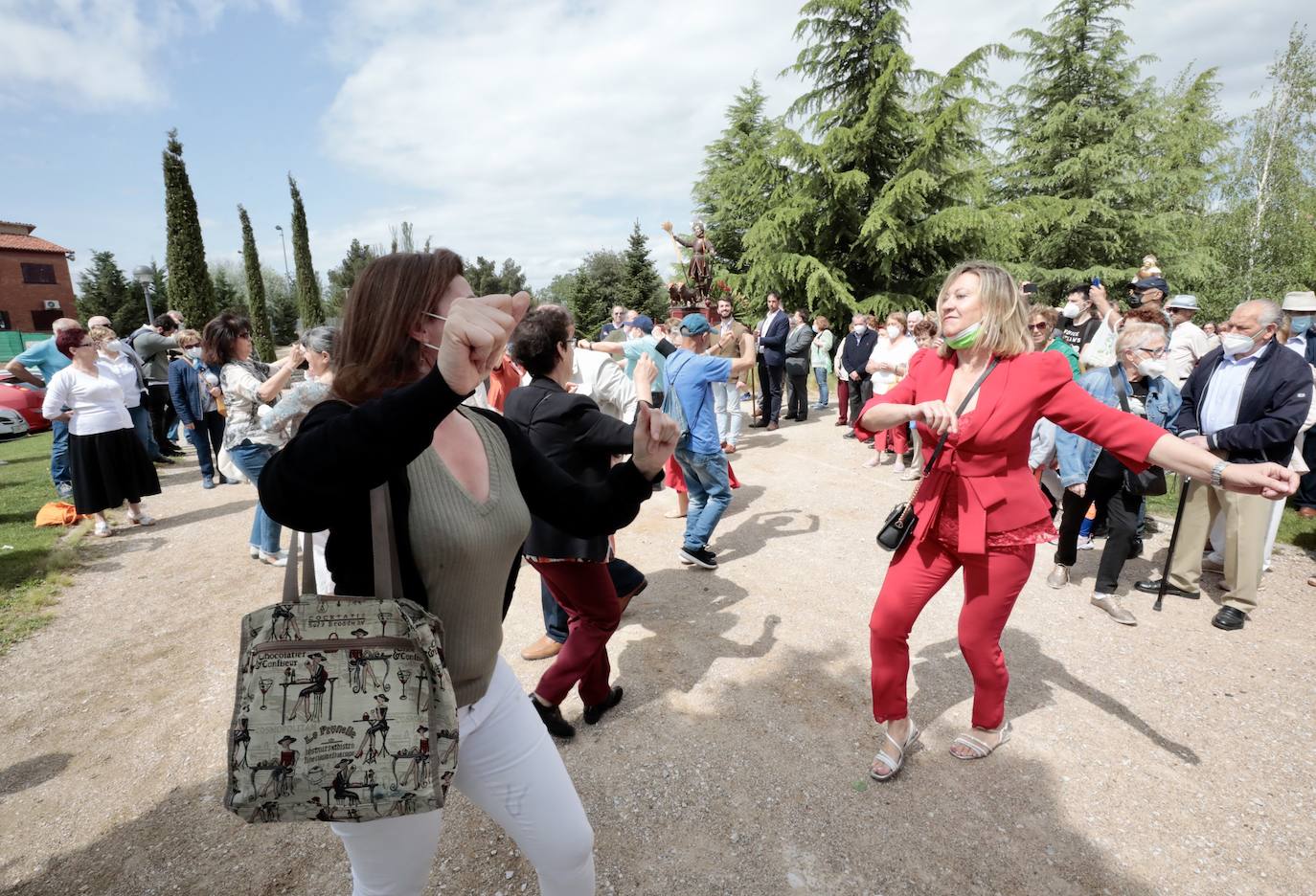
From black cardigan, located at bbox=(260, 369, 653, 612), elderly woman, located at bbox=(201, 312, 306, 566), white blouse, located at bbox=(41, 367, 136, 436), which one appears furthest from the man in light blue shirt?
white blouse, located at bbox=(41, 367, 136, 436)

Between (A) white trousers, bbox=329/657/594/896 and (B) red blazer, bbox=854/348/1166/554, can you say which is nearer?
(A) white trousers, bbox=329/657/594/896

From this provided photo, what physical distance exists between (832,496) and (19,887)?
7.05 meters

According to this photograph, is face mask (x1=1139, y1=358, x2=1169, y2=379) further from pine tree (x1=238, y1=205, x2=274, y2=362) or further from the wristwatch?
pine tree (x1=238, y1=205, x2=274, y2=362)

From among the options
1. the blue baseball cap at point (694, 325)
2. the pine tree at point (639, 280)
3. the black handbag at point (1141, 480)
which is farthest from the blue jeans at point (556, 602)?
the pine tree at point (639, 280)

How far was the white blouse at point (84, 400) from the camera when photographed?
253 inches

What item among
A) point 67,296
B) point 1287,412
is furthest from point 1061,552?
point 67,296

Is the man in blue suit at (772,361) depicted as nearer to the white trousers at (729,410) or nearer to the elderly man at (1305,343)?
the white trousers at (729,410)

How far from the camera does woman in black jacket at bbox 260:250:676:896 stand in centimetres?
121

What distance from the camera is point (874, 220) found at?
18.5 m

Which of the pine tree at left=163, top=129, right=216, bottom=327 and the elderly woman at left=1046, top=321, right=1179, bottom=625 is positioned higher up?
the pine tree at left=163, top=129, right=216, bottom=327

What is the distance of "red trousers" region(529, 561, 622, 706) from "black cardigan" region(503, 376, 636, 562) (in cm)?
9

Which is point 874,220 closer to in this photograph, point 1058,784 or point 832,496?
point 832,496

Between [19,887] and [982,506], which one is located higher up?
[982,506]

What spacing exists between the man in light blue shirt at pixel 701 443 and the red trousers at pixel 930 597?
2.60m
